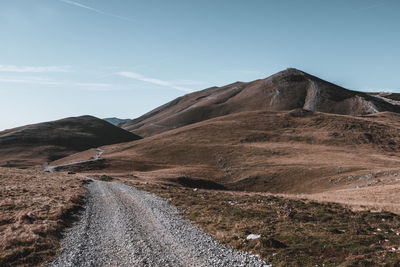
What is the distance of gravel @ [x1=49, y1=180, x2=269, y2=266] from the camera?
12445 millimetres

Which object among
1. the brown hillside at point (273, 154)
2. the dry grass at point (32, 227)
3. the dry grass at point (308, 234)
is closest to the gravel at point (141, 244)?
the dry grass at point (32, 227)

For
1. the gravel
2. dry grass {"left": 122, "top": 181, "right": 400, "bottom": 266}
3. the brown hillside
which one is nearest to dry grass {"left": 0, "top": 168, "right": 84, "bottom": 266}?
the gravel

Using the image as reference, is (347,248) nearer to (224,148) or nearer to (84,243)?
(84,243)

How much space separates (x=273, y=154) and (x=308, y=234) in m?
71.3

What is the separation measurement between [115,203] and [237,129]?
10071cm

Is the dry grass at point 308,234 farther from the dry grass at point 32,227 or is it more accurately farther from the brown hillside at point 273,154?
the brown hillside at point 273,154

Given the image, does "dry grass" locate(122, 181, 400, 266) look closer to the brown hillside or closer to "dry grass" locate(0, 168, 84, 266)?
"dry grass" locate(0, 168, 84, 266)

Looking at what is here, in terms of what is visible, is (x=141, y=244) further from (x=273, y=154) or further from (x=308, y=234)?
(x=273, y=154)

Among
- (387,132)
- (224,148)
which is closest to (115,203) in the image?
(224,148)

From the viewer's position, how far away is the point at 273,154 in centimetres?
8425

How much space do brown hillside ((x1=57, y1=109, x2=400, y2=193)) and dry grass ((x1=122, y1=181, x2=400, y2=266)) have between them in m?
35.5

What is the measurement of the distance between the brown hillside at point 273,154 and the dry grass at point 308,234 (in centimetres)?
3547

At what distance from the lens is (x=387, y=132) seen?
101 metres

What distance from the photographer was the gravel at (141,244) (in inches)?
490
